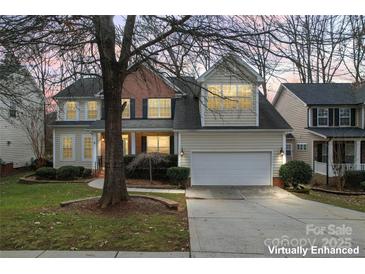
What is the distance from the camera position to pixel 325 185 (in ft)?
68.6

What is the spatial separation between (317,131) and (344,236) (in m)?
16.9

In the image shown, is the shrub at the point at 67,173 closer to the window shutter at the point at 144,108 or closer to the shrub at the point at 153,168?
the shrub at the point at 153,168

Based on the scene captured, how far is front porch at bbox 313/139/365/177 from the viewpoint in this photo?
68.7 feet

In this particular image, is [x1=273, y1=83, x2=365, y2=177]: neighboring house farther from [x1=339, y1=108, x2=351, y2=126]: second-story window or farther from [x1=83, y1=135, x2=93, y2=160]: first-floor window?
[x1=83, y1=135, x2=93, y2=160]: first-floor window

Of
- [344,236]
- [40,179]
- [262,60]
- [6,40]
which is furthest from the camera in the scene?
[40,179]

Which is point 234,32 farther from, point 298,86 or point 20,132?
point 20,132

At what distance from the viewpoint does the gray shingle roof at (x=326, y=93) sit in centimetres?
2383

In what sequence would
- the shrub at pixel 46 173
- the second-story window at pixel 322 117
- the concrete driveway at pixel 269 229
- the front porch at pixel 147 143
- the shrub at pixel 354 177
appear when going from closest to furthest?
1. the concrete driveway at pixel 269 229
2. the shrub at pixel 46 173
3. the shrub at pixel 354 177
4. the front porch at pixel 147 143
5. the second-story window at pixel 322 117

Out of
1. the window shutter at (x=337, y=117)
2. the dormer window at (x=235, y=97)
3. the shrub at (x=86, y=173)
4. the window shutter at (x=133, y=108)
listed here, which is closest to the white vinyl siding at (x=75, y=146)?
the shrub at (x=86, y=173)

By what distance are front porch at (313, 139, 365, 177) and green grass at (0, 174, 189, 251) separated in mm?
14862

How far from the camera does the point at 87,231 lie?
6938 millimetres

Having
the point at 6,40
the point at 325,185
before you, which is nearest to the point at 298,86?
the point at 325,185

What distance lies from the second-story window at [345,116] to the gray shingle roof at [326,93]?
1.81ft

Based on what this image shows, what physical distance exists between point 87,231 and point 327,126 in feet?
67.6
